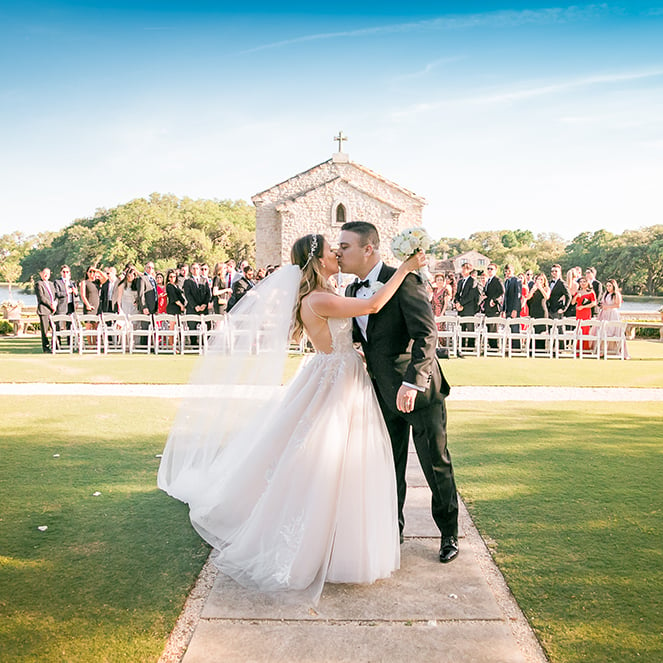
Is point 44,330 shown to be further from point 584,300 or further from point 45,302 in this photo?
point 584,300

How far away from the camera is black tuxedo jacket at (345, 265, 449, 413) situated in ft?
11.4

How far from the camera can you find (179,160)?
193 ft

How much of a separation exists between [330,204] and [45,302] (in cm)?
2406

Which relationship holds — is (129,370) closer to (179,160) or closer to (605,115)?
(605,115)

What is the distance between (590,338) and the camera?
1534 cm

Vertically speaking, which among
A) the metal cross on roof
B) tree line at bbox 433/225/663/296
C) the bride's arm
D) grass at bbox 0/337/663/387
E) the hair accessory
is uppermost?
the metal cross on roof

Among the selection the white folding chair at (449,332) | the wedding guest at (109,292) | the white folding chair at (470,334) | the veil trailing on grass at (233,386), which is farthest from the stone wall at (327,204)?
the veil trailing on grass at (233,386)

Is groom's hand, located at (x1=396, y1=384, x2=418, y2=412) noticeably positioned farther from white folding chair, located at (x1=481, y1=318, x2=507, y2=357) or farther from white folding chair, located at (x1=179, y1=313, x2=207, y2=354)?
white folding chair, located at (x1=481, y1=318, x2=507, y2=357)

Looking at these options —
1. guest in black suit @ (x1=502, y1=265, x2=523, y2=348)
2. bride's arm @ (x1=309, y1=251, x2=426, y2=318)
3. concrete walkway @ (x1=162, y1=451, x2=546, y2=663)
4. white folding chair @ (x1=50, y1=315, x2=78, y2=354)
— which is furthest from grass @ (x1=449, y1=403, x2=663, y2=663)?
white folding chair @ (x1=50, y1=315, x2=78, y2=354)

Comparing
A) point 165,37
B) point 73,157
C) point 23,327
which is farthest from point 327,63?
point 73,157

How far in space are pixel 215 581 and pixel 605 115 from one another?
118 ft

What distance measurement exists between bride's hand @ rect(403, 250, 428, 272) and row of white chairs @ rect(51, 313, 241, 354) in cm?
1163

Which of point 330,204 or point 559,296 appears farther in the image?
point 330,204

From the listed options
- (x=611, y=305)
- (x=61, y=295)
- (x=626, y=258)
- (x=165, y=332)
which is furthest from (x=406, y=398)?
(x=626, y=258)
